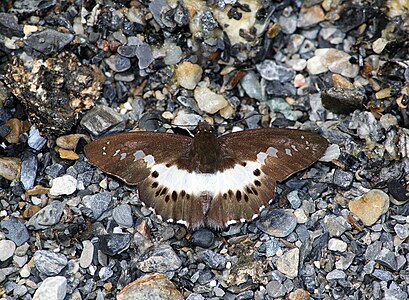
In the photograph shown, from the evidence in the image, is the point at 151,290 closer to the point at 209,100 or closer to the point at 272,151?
the point at 272,151

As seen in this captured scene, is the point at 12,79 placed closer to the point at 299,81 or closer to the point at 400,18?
the point at 299,81

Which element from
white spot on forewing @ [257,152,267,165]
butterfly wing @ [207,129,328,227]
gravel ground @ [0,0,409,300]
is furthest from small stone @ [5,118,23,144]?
white spot on forewing @ [257,152,267,165]

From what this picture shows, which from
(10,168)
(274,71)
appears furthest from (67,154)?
(274,71)

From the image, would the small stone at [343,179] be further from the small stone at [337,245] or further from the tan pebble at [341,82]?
the tan pebble at [341,82]

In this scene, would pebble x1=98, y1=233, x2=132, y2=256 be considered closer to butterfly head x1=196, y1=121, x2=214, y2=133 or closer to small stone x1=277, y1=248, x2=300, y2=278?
butterfly head x1=196, y1=121, x2=214, y2=133

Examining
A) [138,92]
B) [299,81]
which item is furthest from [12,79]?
[299,81]
